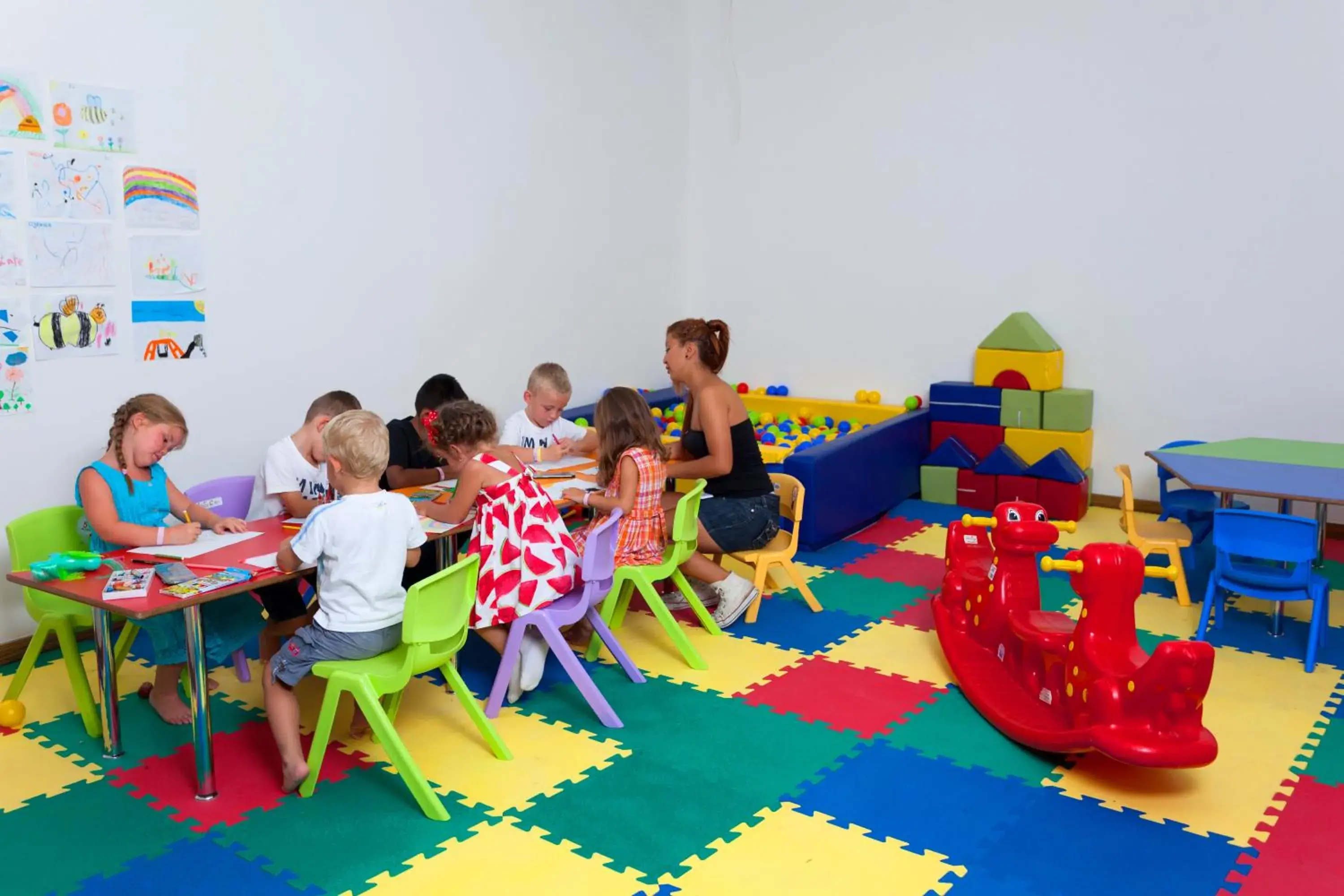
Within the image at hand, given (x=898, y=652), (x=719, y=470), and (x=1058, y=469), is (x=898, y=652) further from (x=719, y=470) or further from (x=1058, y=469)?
(x=1058, y=469)

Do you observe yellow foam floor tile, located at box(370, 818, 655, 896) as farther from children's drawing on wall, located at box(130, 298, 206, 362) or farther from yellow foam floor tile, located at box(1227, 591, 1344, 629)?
yellow foam floor tile, located at box(1227, 591, 1344, 629)

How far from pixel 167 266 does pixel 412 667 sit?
2.58m

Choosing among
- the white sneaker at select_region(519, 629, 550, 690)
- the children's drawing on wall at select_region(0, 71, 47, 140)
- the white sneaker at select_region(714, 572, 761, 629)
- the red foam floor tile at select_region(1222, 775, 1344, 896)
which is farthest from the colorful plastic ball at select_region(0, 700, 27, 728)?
the red foam floor tile at select_region(1222, 775, 1344, 896)

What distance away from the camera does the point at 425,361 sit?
622 cm

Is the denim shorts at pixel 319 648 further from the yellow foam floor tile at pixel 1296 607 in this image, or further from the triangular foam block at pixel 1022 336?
the triangular foam block at pixel 1022 336

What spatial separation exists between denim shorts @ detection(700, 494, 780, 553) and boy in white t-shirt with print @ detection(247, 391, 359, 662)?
1636 millimetres

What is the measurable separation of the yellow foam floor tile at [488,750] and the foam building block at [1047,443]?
13.2 ft

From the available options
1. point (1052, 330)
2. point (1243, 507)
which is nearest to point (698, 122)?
point (1052, 330)

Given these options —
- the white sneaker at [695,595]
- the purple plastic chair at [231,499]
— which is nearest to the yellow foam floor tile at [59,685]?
the purple plastic chair at [231,499]

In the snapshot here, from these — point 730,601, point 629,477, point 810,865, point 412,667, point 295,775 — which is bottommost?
point 810,865

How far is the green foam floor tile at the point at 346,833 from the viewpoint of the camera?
299 cm

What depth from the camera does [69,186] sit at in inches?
179

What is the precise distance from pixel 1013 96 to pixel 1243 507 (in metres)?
3.04

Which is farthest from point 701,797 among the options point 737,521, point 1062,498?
point 1062,498
